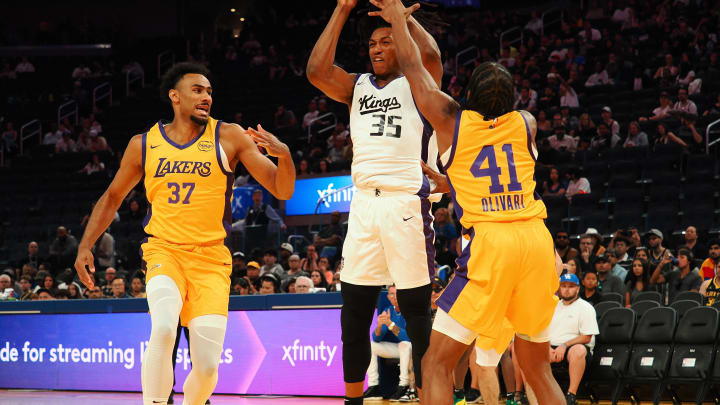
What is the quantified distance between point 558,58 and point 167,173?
1664cm

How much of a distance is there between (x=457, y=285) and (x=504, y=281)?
252mm

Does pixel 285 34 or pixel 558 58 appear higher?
pixel 285 34

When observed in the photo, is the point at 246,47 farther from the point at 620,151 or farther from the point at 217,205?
the point at 217,205

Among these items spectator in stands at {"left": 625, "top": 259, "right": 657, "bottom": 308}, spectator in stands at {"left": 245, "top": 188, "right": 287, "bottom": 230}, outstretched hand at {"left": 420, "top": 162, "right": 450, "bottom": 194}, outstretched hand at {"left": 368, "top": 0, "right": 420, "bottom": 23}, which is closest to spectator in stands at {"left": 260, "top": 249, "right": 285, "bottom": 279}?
spectator in stands at {"left": 245, "top": 188, "right": 287, "bottom": 230}

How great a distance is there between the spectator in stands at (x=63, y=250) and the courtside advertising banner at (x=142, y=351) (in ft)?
14.4

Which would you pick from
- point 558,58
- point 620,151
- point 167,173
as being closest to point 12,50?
point 558,58

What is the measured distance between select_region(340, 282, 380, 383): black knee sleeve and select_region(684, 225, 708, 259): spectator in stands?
875 centimetres

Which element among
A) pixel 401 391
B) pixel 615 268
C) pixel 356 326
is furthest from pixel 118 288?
pixel 356 326

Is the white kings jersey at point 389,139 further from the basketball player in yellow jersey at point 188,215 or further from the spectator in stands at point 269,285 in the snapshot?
the spectator in stands at point 269,285

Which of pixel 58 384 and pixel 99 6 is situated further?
pixel 99 6

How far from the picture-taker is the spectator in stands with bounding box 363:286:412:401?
11.4 meters

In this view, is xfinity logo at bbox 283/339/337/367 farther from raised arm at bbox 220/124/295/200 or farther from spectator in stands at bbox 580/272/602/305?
raised arm at bbox 220/124/295/200

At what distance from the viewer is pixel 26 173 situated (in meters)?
24.5

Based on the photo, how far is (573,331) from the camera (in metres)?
10.7
